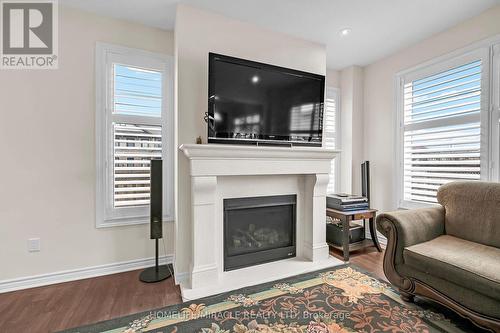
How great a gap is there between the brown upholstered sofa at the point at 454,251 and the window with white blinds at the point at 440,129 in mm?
462

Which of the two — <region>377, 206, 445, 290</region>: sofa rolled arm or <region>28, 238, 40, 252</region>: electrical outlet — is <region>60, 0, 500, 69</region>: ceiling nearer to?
<region>377, 206, 445, 290</region>: sofa rolled arm

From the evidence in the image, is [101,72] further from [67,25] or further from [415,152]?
[415,152]

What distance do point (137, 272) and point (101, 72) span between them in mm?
2066

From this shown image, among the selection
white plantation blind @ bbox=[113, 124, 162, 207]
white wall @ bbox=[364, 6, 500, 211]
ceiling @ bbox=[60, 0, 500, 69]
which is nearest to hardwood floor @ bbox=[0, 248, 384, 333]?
white plantation blind @ bbox=[113, 124, 162, 207]

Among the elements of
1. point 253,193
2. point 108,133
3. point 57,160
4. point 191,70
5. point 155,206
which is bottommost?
point 155,206

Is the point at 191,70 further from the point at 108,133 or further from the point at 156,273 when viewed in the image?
the point at 156,273

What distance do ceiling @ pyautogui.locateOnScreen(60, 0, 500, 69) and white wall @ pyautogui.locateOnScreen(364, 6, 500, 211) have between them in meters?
0.16

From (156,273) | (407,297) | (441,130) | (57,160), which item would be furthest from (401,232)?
(57,160)

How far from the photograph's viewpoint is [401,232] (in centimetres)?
196

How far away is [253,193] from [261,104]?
2.97 ft

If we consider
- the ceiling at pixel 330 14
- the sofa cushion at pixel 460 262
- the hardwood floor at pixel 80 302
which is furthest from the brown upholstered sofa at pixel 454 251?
the ceiling at pixel 330 14

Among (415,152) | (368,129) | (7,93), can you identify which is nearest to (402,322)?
(415,152)

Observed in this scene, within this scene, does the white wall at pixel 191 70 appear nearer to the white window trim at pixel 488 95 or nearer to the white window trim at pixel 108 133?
→ the white window trim at pixel 108 133

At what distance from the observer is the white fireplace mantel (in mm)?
2121
